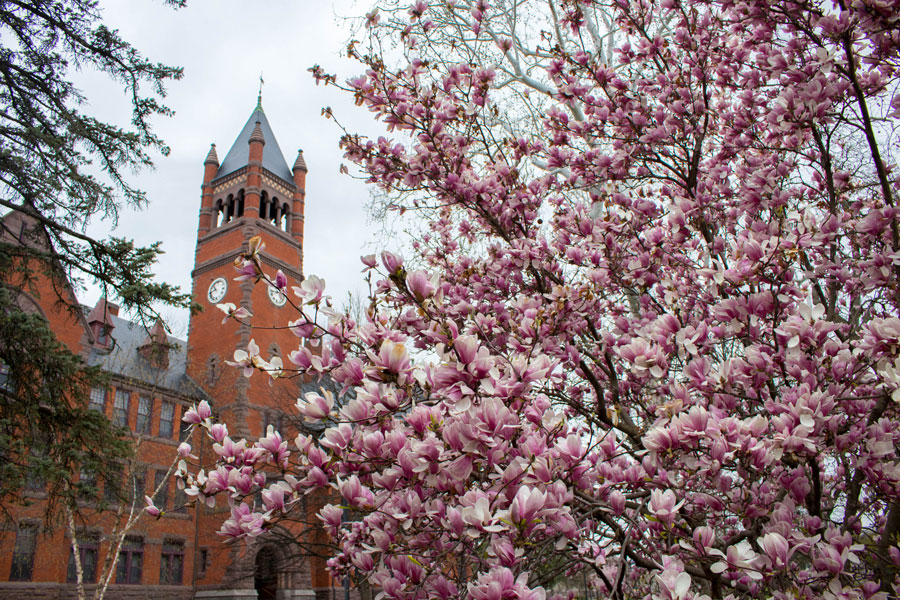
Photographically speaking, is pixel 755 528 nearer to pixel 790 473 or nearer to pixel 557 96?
pixel 790 473

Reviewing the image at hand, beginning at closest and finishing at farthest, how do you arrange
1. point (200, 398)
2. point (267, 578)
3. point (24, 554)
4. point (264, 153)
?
1. point (24, 554)
2. point (267, 578)
3. point (200, 398)
4. point (264, 153)

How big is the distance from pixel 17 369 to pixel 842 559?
9068mm

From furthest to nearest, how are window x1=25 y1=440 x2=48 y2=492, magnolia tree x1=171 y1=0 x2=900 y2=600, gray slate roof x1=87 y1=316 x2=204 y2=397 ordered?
gray slate roof x1=87 y1=316 x2=204 y2=397 → window x1=25 y1=440 x2=48 y2=492 → magnolia tree x1=171 y1=0 x2=900 y2=600

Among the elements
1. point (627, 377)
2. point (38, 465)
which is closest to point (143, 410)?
point (38, 465)

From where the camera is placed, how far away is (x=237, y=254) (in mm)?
19484

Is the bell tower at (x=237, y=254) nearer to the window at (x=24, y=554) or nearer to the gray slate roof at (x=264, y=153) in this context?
the gray slate roof at (x=264, y=153)

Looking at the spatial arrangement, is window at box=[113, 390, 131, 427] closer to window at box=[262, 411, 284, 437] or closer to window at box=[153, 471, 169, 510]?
window at box=[153, 471, 169, 510]

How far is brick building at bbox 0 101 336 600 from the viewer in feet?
49.2

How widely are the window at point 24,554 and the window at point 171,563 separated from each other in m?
3.86

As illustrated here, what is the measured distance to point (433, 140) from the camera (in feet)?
11.6

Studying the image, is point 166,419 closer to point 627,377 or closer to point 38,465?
point 38,465

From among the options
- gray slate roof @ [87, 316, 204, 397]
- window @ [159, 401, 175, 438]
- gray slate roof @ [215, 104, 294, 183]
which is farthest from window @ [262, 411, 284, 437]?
gray slate roof @ [215, 104, 294, 183]

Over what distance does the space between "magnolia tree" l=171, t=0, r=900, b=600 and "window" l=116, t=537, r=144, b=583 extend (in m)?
17.7

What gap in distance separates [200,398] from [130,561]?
6.51m
